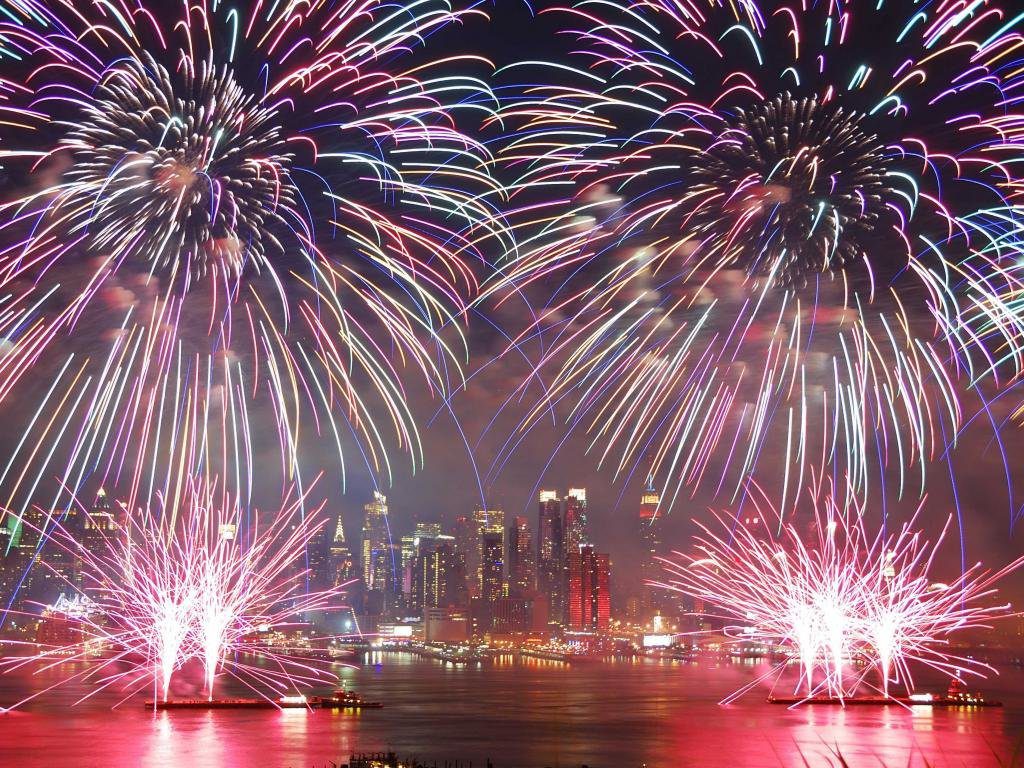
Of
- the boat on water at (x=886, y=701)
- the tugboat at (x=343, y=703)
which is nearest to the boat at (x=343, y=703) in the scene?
the tugboat at (x=343, y=703)

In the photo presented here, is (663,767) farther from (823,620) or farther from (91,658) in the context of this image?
(91,658)

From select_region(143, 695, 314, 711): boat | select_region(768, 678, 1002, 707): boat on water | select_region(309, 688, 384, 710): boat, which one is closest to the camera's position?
select_region(143, 695, 314, 711): boat

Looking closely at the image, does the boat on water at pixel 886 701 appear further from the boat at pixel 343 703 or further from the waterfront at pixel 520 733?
the boat at pixel 343 703

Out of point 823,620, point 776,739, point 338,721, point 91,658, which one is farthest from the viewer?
point 91,658

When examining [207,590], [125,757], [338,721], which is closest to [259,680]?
[338,721]

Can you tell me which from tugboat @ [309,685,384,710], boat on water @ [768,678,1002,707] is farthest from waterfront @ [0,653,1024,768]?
boat on water @ [768,678,1002,707]

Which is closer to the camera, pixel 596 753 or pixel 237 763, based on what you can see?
pixel 237 763

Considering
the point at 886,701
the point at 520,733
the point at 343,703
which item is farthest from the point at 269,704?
the point at 886,701

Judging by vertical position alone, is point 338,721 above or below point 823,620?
below

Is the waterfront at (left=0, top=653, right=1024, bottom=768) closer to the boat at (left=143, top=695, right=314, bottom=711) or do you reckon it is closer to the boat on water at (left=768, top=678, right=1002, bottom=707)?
the boat at (left=143, top=695, right=314, bottom=711)
